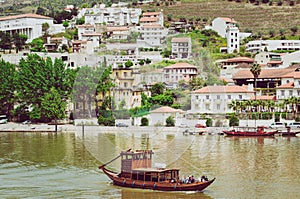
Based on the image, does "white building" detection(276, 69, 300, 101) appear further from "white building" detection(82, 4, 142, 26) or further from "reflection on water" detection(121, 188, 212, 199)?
"white building" detection(82, 4, 142, 26)

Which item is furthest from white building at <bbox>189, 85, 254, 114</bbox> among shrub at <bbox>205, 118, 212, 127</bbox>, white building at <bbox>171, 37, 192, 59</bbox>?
white building at <bbox>171, 37, 192, 59</bbox>

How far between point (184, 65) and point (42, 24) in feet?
130

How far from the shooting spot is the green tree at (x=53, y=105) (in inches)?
1676

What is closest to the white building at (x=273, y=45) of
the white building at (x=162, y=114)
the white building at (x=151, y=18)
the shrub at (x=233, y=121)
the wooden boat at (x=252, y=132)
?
the white building at (x=151, y=18)

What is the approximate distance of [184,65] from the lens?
1377 inches

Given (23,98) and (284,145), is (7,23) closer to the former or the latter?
(23,98)

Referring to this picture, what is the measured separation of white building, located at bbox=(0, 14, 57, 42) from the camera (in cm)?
7125

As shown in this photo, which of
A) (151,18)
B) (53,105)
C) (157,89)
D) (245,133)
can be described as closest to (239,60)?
(151,18)

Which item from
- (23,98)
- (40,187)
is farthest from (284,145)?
(23,98)

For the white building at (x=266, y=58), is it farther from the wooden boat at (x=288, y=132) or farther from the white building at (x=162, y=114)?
the white building at (x=162, y=114)

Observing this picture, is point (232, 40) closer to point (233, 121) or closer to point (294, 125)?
point (233, 121)

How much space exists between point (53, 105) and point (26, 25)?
30.5 metres

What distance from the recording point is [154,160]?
21031 millimetres

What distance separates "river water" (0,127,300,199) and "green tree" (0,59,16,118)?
41.9 ft
